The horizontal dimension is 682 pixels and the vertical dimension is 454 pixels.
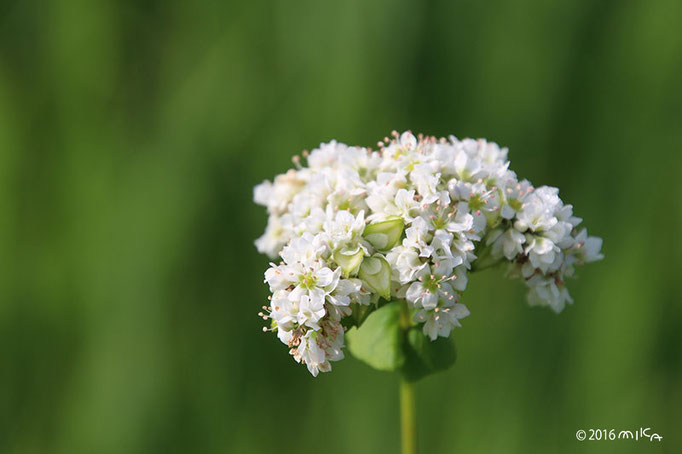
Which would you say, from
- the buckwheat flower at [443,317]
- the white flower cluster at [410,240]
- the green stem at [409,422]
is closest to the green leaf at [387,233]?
the white flower cluster at [410,240]

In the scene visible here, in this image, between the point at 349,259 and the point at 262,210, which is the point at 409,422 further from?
the point at 262,210

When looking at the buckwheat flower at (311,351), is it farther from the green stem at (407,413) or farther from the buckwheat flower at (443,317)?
the green stem at (407,413)

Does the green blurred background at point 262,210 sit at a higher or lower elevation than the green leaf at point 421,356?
higher

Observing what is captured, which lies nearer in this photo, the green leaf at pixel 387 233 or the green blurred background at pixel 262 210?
the green leaf at pixel 387 233

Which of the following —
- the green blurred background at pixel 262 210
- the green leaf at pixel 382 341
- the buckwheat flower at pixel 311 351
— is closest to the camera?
the buckwheat flower at pixel 311 351

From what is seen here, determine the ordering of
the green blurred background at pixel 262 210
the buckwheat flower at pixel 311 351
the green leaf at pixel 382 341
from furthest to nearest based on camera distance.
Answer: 1. the green blurred background at pixel 262 210
2. the green leaf at pixel 382 341
3. the buckwheat flower at pixel 311 351

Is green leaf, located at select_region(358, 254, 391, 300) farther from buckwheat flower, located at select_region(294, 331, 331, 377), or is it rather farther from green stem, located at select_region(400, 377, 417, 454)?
green stem, located at select_region(400, 377, 417, 454)

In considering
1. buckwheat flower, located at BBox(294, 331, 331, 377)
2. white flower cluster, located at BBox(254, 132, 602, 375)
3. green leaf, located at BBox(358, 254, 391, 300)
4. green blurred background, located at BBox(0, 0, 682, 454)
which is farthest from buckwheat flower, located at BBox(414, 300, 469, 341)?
green blurred background, located at BBox(0, 0, 682, 454)
